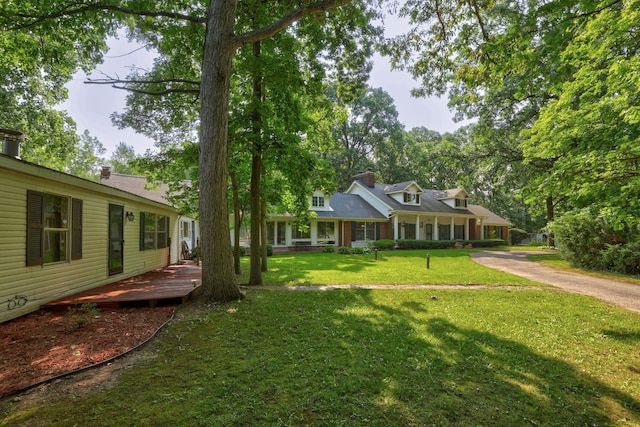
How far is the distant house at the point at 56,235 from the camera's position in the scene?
16.3 feet

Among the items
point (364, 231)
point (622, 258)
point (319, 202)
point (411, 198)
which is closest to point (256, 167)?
point (622, 258)

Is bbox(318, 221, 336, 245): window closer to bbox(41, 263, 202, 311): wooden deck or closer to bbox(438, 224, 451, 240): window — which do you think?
bbox(438, 224, 451, 240): window

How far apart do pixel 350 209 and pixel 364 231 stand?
2.12 metres

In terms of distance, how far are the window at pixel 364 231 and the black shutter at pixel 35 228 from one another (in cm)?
1994

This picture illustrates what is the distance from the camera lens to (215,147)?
611 cm

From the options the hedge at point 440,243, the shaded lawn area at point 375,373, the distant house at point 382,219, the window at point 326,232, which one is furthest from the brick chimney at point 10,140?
the hedge at point 440,243

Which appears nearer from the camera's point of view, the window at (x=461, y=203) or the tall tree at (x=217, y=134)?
the tall tree at (x=217, y=134)

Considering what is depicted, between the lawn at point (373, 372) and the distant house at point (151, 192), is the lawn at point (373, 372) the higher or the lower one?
the lower one

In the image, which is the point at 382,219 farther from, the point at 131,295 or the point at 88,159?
the point at 88,159

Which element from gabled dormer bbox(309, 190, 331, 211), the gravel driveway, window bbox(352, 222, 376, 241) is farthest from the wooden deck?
window bbox(352, 222, 376, 241)

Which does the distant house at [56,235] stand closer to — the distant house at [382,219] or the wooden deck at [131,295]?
the wooden deck at [131,295]

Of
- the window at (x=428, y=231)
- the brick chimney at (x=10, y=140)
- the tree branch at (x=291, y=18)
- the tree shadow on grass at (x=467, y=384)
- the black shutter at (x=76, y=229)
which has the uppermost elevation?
the tree branch at (x=291, y=18)

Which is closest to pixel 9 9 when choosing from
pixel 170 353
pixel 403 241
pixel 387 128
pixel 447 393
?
pixel 170 353

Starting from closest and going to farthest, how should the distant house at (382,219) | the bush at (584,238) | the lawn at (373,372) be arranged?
the lawn at (373,372), the bush at (584,238), the distant house at (382,219)
